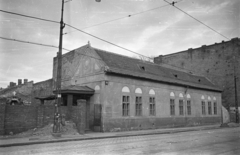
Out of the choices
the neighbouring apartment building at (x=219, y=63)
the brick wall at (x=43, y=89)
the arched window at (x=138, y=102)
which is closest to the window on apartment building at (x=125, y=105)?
the arched window at (x=138, y=102)

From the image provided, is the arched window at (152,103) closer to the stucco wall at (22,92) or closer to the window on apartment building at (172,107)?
the window on apartment building at (172,107)

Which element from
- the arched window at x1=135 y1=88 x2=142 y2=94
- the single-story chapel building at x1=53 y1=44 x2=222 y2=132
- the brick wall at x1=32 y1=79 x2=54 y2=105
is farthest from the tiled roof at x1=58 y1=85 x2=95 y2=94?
the brick wall at x1=32 y1=79 x2=54 y2=105

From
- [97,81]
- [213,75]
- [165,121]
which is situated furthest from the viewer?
[213,75]

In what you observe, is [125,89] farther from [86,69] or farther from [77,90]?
[77,90]

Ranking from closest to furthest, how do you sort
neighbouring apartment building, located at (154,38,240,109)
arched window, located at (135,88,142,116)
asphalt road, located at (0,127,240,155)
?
asphalt road, located at (0,127,240,155)
arched window, located at (135,88,142,116)
neighbouring apartment building, located at (154,38,240,109)

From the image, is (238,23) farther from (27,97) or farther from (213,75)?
(27,97)

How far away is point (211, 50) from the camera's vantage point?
135ft

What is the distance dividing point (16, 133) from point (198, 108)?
2574 cm

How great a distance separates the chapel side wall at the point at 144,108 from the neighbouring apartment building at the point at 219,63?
854 centimetres

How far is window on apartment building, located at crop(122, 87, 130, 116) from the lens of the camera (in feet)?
73.3

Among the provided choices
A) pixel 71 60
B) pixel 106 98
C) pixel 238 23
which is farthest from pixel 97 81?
pixel 238 23

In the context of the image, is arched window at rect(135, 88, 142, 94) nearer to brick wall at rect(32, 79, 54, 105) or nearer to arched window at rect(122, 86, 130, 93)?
arched window at rect(122, 86, 130, 93)

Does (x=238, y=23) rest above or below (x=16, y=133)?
above

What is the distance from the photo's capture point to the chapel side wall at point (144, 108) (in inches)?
826
